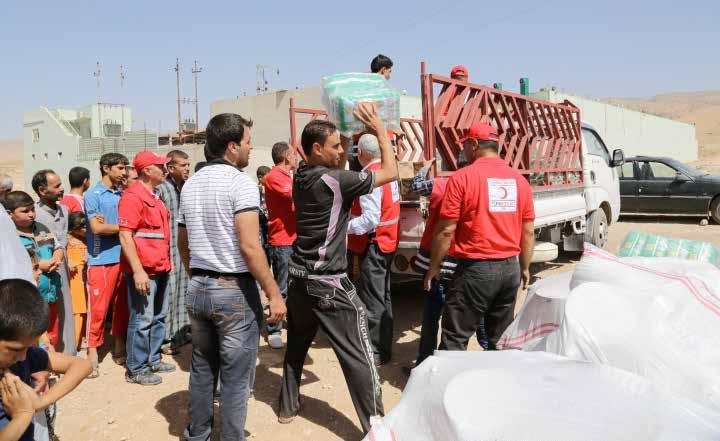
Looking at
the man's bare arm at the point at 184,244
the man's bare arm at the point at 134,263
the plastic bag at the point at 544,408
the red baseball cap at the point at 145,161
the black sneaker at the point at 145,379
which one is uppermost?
the red baseball cap at the point at 145,161

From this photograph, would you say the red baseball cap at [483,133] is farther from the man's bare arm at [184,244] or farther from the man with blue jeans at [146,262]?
the man with blue jeans at [146,262]

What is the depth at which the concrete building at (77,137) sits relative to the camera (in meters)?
32.9

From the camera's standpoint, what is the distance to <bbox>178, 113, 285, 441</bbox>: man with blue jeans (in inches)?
100

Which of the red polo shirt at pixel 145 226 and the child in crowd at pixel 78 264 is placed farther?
the child in crowd at pixel 78 264

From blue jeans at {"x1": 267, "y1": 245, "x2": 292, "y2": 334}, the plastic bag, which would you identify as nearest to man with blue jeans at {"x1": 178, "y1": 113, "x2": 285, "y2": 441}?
the plastic bag

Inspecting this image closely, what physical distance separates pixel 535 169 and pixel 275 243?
294cm

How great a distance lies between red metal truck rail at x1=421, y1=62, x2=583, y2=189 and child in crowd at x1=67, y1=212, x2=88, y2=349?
9.89ft

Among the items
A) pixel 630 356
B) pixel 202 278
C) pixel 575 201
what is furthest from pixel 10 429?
pixel 575 201

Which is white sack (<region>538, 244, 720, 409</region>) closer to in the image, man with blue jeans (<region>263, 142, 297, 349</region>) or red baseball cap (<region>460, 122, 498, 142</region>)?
red baseball cap (<region>460, 122, 498, 142</region>)

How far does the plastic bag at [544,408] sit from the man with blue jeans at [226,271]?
771mm

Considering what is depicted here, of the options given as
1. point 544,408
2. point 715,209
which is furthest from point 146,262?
point 715,209

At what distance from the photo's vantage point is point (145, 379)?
390 cm

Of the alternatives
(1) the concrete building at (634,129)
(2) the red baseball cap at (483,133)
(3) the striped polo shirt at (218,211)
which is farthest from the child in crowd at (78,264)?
(1) the concrete building at (634,129)

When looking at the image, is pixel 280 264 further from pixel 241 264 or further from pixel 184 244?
pixel 241 264
